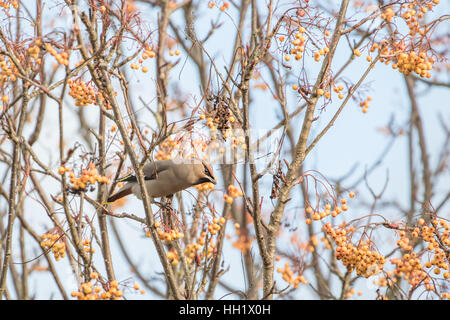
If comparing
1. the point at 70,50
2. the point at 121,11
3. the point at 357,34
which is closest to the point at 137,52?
the point at 121,11

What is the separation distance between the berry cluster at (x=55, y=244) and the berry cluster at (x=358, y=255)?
1.72m

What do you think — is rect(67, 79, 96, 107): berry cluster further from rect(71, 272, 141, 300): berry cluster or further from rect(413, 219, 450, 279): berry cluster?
rect(413, 219, 450, 279): berry cluster

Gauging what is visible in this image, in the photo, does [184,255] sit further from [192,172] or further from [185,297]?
[192,172]

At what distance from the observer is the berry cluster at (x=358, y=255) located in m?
3.63

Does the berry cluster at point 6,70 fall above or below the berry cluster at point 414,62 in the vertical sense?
above

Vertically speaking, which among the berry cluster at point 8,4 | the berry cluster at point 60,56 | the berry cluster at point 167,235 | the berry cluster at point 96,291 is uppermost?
the berry cluster at point 8,4

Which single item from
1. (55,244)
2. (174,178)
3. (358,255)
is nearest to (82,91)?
(55,244)

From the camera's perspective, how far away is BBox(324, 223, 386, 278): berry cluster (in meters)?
3.63

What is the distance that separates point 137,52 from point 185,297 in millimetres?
1735

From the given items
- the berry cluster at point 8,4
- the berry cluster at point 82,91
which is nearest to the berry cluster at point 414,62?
the berry cluster at point 82,91

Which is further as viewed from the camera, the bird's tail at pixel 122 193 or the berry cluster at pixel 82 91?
the bird's tail at pixel 122 193

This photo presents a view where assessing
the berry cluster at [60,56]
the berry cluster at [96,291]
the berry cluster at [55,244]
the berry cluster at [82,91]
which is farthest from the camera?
the berry cluster at [82,91]

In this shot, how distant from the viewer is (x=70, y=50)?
3186 mm

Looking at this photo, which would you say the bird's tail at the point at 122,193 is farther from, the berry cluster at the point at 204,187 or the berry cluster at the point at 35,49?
the berry cluster at the point at 35,49
